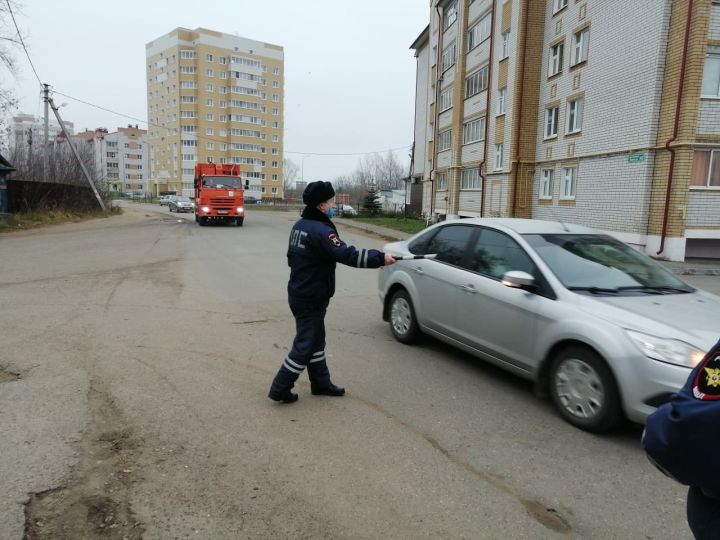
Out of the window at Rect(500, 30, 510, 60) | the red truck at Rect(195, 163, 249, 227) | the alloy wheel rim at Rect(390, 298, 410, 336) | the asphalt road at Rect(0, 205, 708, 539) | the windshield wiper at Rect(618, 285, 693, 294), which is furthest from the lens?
the red truck at Rect(195, 163, 249, 227)

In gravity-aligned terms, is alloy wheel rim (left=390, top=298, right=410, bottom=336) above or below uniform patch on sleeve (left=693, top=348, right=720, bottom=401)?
below

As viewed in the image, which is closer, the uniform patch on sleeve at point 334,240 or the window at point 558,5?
the uniform patch on sleeve at point 334,240

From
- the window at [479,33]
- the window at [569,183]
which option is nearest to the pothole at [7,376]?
the window at [569,183]

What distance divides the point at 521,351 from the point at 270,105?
102 m

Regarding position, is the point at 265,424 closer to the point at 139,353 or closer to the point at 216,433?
the point at 216,433

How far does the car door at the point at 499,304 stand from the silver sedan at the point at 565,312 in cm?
1

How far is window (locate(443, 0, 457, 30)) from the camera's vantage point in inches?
1302

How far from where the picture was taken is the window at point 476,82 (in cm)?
2850

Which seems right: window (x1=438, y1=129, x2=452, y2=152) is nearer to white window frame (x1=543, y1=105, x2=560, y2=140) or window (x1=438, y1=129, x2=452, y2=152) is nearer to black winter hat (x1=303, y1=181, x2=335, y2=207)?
white window frame (x1=543, y1=105, x2=560, y2=140)

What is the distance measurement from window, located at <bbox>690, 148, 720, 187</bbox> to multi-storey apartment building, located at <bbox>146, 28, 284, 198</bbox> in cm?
8278

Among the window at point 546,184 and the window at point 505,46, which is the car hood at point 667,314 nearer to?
the window at point 546,184

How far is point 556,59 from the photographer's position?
2295 cm

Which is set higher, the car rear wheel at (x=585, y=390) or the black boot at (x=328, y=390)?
the car rear wheel at (x=585, y=390)

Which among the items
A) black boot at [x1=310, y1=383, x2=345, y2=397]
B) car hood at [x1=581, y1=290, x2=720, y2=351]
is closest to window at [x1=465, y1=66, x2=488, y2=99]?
car hood at [x1=581, y1=290, x2=720, y2=351]
